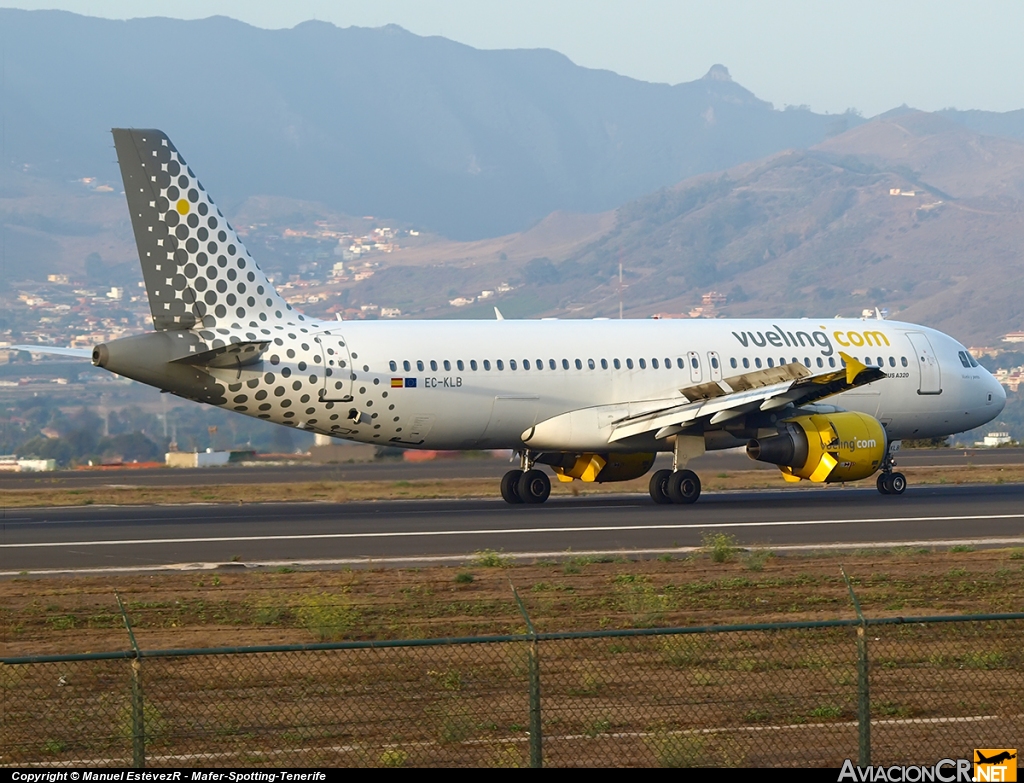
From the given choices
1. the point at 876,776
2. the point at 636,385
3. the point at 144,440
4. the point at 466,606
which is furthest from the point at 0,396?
A: the point at 876,776

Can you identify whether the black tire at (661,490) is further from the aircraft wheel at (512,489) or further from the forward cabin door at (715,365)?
the aircraft wheel at (512,489)

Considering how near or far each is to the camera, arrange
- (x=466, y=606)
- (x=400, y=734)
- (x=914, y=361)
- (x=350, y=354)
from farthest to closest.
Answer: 1. (x=914, y=361)
2. (x=350, y=354)
3. (x=466, y=606)
4. (x=400, y=734)

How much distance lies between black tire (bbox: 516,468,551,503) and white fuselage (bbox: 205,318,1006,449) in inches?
45.2

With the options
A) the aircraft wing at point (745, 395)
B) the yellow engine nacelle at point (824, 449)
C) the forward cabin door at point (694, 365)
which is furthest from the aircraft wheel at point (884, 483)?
the forward cabin door at point (694, 365)

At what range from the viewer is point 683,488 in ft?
110

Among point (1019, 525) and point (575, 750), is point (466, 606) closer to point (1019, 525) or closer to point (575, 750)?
point (575, 750)

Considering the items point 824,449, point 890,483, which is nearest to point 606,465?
point 824,449

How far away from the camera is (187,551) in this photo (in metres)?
25.9

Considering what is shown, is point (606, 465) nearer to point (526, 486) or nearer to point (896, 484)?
point (526, 486)

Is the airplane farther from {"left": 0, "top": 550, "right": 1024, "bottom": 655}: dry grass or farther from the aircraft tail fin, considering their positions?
{"left": 0, "top": 550, "right": 1024, "bottom": 655}: dry grass

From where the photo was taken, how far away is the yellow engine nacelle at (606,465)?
3512cm

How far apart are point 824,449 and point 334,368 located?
404 inches

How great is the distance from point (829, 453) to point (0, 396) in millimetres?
126227

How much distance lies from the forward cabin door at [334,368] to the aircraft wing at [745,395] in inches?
238
